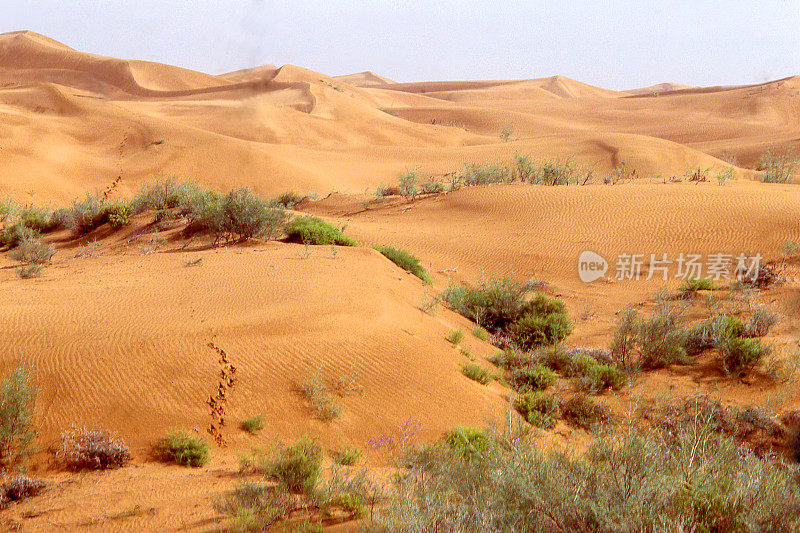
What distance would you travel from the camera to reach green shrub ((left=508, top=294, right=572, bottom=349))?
28.6 feet

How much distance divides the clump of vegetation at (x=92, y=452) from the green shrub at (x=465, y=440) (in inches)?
108

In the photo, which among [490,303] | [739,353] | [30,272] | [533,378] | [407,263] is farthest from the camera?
[407,263]

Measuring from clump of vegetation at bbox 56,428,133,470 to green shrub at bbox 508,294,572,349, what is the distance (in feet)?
18.5

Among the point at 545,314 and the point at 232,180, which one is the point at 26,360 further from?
the point at 232,180

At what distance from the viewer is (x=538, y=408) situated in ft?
21.7

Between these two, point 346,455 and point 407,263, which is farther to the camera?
point 407,263

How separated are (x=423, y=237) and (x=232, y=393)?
30.3 feet

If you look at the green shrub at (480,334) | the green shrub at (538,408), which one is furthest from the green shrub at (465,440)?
the green shrub at (480,334)

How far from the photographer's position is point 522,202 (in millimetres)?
16359

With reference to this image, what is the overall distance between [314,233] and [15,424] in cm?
766

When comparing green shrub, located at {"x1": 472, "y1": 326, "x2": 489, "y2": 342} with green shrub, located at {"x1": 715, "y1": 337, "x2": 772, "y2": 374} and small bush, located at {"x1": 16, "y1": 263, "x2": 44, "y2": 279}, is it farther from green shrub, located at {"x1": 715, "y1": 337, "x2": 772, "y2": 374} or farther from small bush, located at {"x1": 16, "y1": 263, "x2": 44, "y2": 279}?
small bush, located at {"x1": 16, "y1": 263, "x2": 44, "y2": 279}

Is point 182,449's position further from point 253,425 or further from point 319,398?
point 319,398

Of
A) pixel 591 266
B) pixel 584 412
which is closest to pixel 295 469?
pixel 584 412

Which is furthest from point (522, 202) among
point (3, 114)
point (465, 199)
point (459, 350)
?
point (3, 114)
